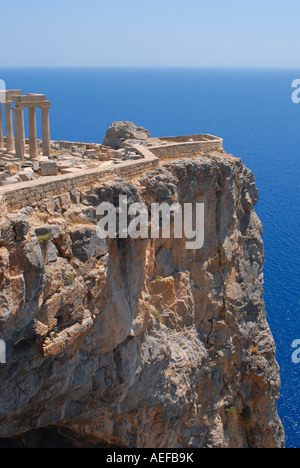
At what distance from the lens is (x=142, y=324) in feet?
80.5

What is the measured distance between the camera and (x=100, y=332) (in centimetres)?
2191

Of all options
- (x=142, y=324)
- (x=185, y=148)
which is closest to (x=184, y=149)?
(x=185, y=148)

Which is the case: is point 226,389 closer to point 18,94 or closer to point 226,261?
point 226,261

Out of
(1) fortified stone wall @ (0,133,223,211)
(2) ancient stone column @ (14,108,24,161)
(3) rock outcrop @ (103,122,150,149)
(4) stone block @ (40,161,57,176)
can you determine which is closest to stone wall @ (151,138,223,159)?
(1) fortified stone wall @ (0,133,223,211)

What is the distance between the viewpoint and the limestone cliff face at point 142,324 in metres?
18.1

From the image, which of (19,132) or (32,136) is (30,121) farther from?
(19,132)

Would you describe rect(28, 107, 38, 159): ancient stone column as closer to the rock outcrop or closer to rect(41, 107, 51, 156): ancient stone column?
rect(41, 107, 51, 156): ancient stone column

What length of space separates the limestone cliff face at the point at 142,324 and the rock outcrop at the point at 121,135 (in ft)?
19.8

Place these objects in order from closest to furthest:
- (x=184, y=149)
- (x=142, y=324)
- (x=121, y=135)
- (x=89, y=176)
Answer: (x=89, y=176) → (x=142, y=324) → (x=184, y=149) → (x=121, y=135)

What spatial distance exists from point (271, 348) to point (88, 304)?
16.0 meters

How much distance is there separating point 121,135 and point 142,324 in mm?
13567

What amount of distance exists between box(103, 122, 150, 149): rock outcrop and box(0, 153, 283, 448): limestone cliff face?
6049mm

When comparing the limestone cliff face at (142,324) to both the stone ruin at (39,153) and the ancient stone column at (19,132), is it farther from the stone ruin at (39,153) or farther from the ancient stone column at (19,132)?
the ancient stone column at (19,132)
